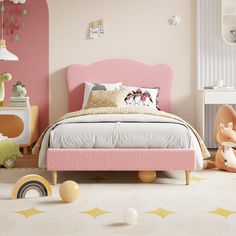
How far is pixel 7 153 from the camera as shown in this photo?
4273 millimetres

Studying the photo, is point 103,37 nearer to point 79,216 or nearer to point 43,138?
point 43,138

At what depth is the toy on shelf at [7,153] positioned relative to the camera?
4.23m

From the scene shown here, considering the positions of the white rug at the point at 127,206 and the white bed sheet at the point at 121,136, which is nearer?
the white rug at the point at 127,206

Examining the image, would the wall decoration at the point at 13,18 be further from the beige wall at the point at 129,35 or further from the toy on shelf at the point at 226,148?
the toy on shelf at the point at 226,148

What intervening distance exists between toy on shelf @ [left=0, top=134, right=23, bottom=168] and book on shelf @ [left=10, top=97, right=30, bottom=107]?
721 mm

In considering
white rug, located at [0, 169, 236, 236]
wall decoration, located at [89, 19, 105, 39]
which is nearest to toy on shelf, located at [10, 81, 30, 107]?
wall decoration, located at [89, 19, 105, 39]

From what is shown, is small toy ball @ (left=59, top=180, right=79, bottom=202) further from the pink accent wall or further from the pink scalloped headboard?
the pink accent wall

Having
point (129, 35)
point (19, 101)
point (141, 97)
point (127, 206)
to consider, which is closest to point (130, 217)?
point (127, 206)

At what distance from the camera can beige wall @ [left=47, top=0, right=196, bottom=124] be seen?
5320 millimetres

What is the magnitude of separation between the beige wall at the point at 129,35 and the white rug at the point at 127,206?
2.00 metres

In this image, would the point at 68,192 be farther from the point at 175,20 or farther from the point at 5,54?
the point at 175,20

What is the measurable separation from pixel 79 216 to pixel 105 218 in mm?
156

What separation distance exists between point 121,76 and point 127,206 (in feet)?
8.91

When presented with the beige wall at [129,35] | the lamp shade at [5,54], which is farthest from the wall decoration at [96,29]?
the lamp shade at [5,54]
